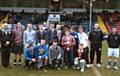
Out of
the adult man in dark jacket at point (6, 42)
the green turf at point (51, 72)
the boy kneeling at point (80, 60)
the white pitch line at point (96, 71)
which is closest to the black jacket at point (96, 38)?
the boy kneeling at point (80, 60)

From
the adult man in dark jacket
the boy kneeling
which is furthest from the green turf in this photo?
the adult man in dark jacket

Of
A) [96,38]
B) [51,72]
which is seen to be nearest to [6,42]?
[51,72]

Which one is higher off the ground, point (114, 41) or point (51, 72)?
point (114, 41)

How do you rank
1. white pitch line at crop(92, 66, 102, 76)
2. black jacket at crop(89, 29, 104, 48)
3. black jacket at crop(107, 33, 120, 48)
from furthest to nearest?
black jacket at crop(89, 29, 104, 48), black jacket at crop(107, 33, 120, 48), white pitch line at crop(92, 66, 102, 76)

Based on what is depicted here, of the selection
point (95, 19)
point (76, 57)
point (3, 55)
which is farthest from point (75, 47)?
point (95, 19)

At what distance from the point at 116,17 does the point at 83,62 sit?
24368 millimetres

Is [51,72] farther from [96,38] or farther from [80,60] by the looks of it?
[96,38]

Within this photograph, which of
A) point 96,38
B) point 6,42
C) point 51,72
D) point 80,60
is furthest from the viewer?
point 96,38

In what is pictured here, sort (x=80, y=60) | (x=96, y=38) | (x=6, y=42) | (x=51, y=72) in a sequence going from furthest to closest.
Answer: (x=96, y=38) < (x=6, y=42) < (x=80, y=60) < (x=51, y=72)

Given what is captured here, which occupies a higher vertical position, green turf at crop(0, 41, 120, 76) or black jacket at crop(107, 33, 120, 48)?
black jacket at crop(107, 33, 120, 48)

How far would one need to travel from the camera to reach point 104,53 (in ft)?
66.7

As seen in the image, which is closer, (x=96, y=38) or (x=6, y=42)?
(x=6, y=42)

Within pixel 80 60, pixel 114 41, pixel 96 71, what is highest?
pixel 114 41

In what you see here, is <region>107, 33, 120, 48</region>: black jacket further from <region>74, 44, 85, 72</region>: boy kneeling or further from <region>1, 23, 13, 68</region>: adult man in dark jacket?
<region>1, 23, 13, 68</region>: adult man in dark jacket
